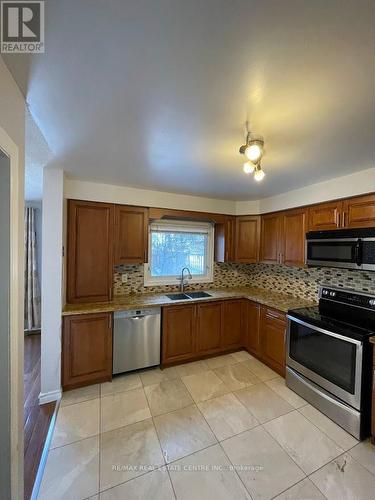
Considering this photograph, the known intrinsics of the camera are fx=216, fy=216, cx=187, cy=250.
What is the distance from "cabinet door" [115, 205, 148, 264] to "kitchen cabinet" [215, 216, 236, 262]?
4.07ft

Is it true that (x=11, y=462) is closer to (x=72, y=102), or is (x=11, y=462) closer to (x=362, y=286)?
(x=72, y=102)

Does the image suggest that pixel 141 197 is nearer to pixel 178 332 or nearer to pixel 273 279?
pixel 178 332

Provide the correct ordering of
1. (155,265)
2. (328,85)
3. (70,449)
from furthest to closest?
(155,265), (70,449), (328,85)

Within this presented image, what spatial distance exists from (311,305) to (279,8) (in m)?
2.80

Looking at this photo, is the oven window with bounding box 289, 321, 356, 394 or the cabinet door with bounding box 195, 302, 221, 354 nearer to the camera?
the oven window with bounding box 289, 321, 356, 394

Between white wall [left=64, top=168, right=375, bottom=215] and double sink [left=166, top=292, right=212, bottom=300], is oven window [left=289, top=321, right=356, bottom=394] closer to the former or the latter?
double sink [left=166, top=292, right=212, bottom=300]

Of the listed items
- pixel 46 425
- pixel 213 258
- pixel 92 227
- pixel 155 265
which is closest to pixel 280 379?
pixel 213 258

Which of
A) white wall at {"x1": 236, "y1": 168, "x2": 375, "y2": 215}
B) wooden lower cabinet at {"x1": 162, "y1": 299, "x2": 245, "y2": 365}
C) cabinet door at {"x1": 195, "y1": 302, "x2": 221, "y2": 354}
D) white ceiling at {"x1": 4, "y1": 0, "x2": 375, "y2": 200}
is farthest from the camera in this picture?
cabinet door at {"x1": 195, "y1": 302, "x2": 221, "y2": 354}

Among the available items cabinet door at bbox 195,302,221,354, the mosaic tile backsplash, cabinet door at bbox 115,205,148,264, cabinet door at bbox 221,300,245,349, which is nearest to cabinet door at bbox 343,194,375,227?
the mosaic tile backsplash

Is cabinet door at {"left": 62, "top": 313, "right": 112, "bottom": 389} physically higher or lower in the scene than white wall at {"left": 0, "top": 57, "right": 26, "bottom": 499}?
lower

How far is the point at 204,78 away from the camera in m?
0.95

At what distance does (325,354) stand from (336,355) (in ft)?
0.36

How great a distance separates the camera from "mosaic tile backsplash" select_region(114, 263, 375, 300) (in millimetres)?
2418

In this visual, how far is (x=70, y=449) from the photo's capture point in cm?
160
